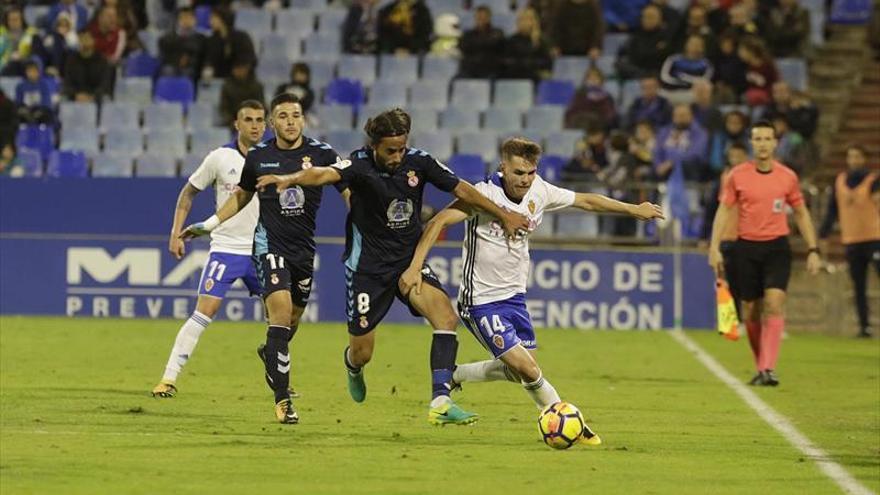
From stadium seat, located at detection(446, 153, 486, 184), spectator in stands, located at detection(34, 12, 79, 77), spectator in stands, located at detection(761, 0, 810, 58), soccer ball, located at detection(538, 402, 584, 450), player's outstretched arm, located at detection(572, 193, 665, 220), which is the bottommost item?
soccer ball, located at detection(538, 402, 584, 450)

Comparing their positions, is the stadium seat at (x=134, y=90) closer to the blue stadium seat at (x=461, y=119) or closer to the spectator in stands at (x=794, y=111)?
the blue stadium seat at (x=461, y=119)

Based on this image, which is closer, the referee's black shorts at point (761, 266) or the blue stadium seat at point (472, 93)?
the referee's black shorts at point (761, 266)

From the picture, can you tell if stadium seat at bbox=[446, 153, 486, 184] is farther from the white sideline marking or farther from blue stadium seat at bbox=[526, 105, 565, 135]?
the white sideline marking

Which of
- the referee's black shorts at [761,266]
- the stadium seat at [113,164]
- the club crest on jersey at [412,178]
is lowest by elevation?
the referee's black shorts at [761,266]

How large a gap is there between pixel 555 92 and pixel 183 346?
13576mm

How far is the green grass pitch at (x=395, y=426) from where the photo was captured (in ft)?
30.0

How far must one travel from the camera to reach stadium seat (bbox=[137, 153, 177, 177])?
2548 centimetres

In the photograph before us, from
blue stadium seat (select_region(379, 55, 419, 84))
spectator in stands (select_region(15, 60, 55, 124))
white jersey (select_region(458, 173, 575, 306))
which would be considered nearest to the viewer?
white jersey (select_region(458, 173, 575, 306))

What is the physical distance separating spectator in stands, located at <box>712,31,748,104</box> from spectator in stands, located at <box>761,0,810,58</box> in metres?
1.21

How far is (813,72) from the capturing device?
27.3 meters

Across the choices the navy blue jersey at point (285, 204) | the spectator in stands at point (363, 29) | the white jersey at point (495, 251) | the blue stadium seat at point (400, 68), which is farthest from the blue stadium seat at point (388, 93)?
the white jersey at point (495, 251)

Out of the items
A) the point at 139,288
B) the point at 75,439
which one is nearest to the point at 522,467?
the point at 75,439

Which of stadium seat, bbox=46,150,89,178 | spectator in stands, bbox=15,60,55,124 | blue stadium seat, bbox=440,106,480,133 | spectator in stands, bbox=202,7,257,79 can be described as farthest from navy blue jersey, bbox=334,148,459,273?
spectator in stands, bbox=15,60,55,124

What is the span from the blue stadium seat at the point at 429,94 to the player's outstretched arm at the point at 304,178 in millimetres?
15678
